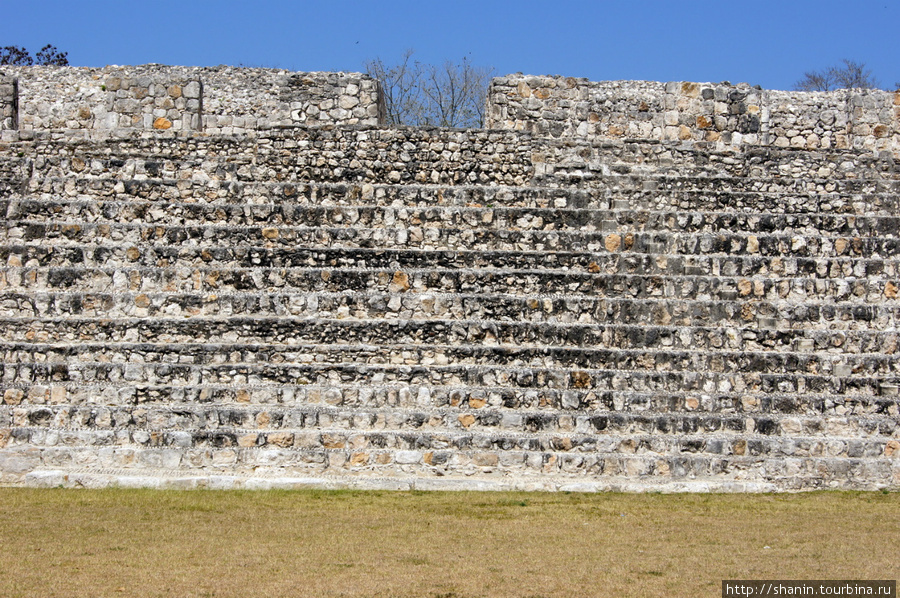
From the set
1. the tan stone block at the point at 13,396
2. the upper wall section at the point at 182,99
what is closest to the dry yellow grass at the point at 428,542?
the tan stone block at the point at 13,396

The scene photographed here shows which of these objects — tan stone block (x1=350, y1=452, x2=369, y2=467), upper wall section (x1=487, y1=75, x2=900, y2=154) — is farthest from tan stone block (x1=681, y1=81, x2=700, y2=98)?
tan stone block (x1=350, y1=452, x2=369, y2=467)

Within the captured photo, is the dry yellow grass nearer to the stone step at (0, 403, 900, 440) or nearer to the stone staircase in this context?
the stone staircase

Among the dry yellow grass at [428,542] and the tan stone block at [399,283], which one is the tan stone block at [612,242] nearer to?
the tan stone block at [399,283]

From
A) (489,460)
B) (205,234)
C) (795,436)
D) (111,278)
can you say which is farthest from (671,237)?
(111,278)

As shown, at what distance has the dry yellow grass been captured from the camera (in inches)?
319

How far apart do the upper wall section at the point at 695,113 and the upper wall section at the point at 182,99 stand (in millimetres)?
2308

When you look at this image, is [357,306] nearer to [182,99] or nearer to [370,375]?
[370,375]

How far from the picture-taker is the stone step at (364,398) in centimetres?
1241

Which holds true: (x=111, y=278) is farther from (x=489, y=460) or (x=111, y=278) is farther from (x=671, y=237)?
(x=671, y=237)

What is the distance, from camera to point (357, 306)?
13.0 metres

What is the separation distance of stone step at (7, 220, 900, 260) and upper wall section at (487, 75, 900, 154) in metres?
2.00

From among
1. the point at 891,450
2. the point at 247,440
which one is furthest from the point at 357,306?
the point at 891,450

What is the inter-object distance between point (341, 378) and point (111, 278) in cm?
336

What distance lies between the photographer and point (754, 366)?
12.9m
